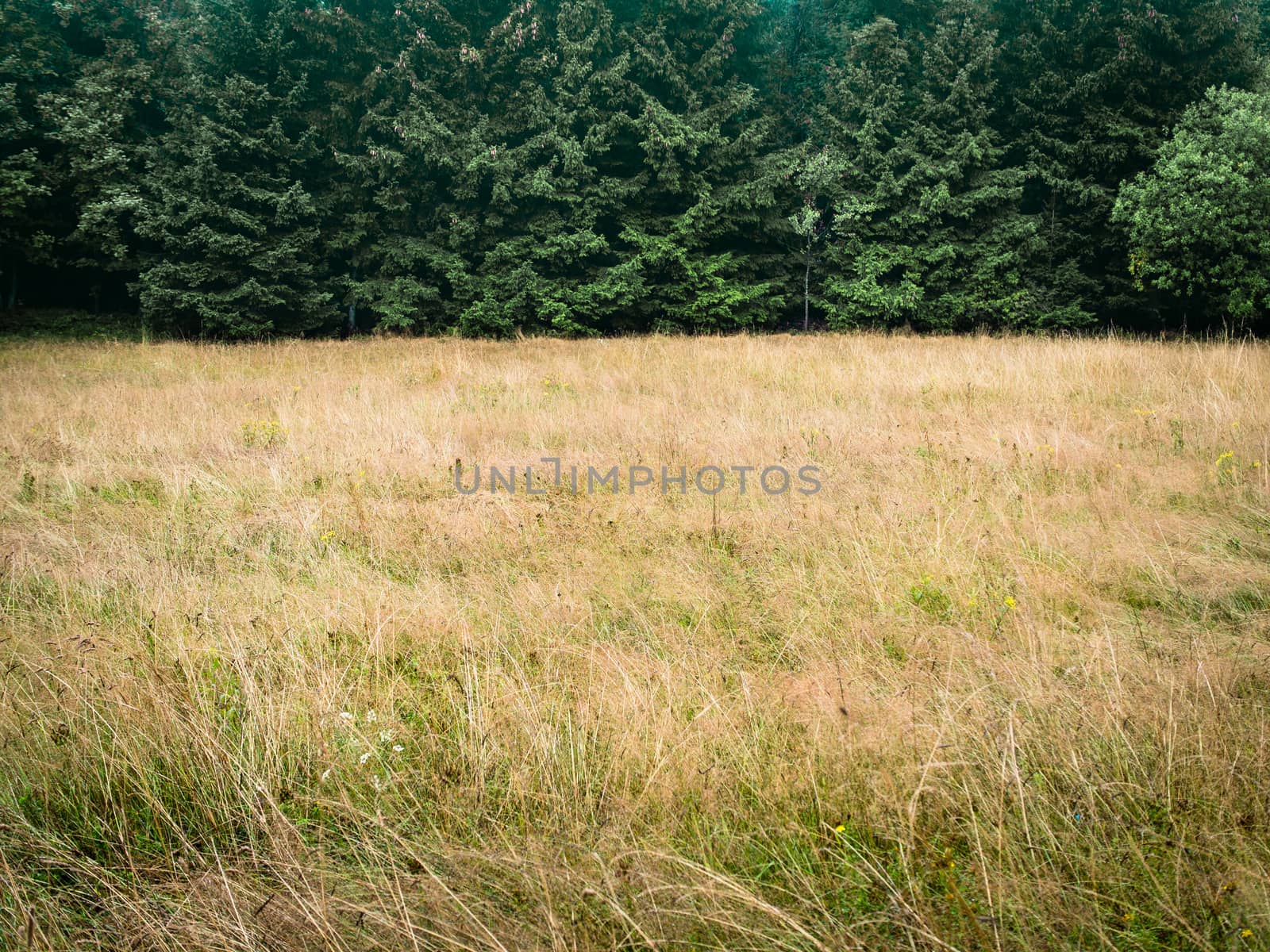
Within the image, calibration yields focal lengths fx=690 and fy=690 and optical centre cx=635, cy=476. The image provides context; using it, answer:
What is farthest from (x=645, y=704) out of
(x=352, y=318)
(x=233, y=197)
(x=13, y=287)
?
(x=13, y=287)

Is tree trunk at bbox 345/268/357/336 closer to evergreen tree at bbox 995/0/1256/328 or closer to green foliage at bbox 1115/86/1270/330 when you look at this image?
evergreen tree at bbox 995/0/1256/328

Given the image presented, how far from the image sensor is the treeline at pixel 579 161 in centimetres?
1603

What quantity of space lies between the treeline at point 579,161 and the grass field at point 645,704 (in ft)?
43.1

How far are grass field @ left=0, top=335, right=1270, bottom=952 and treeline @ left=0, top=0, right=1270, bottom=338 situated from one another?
1314 cm

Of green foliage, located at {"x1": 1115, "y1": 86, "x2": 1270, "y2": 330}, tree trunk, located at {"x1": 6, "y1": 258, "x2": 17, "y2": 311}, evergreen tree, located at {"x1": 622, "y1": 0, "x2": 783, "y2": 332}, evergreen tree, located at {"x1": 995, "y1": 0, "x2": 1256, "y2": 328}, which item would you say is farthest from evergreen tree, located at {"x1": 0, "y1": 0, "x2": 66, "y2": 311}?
green foliage, located at {"x1": 1115, "y1": 86, "x2": 1270, "y2": 330}

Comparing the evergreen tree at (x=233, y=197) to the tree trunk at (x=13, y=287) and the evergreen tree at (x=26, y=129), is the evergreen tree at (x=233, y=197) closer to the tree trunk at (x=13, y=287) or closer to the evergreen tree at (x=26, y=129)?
the evergreen tree at (x=26, y=129)

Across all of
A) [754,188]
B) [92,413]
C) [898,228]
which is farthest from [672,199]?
[92,413]

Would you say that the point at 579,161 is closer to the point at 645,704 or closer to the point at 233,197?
the point at 233,197

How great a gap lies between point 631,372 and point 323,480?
196 inches

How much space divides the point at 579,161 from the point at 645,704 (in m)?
17.2

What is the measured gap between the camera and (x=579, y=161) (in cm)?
1712

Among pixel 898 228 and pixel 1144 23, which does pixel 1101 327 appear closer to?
pixel 898 228

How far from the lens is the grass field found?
1628mm

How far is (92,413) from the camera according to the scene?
7254 mm
